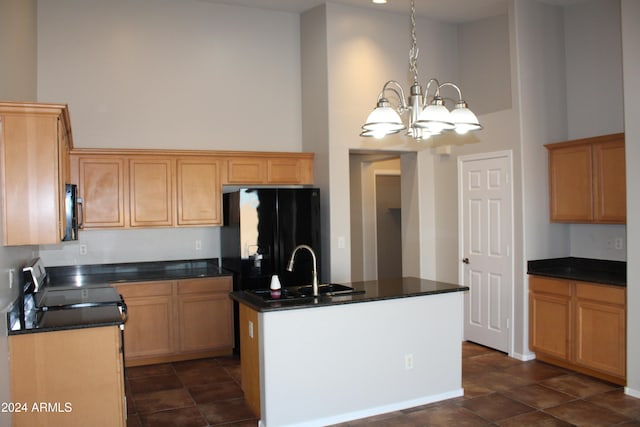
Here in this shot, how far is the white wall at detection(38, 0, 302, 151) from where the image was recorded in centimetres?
516

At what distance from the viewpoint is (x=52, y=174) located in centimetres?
310

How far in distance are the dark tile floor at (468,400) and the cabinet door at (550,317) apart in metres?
0.19

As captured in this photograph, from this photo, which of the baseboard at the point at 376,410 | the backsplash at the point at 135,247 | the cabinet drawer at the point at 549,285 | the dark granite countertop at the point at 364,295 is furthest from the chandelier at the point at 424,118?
the backsplash at the point at 135,247

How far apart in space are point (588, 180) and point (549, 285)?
3.36 feet

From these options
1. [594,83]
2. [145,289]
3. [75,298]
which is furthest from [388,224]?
[75,298]

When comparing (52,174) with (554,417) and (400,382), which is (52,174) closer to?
(400,382)

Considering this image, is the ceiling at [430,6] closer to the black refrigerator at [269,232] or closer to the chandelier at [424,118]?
the black refrigerator at [269,232]

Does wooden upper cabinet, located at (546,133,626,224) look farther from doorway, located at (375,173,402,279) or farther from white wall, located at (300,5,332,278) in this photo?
doorway, located at (375,173,402,279)

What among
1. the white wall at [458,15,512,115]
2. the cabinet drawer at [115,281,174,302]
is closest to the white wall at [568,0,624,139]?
the white wall at [458,15,512,115]

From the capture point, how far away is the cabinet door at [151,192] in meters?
5.18

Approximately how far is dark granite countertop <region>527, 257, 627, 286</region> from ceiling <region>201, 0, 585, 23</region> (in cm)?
258

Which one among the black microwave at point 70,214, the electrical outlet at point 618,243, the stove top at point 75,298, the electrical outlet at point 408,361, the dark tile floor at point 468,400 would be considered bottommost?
the dark tile floor at point 468,400

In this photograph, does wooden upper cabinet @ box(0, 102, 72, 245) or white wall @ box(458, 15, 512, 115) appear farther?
white wall @ box(458, 15, 512, 115)

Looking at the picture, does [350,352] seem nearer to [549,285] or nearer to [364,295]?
[364,295]
